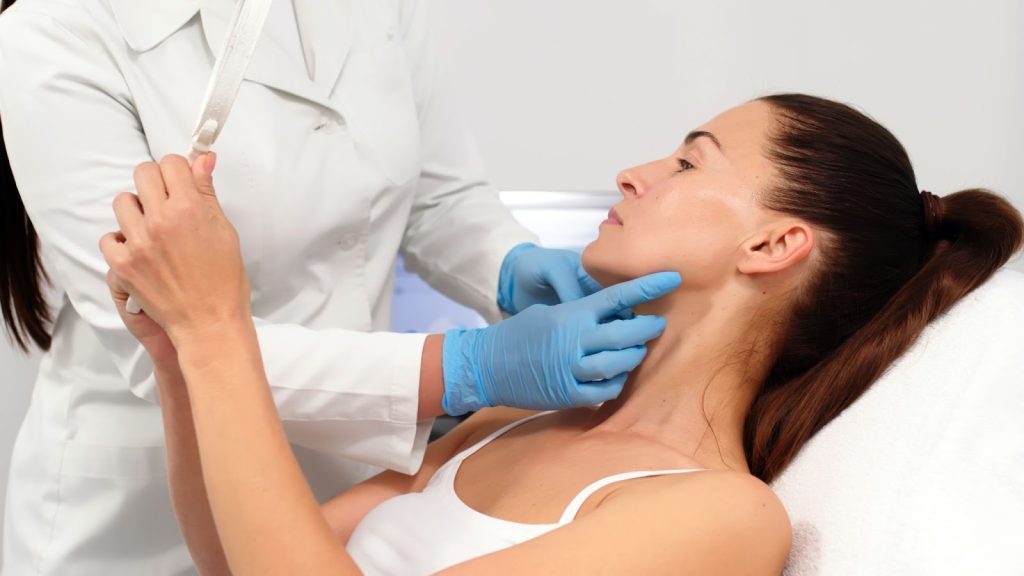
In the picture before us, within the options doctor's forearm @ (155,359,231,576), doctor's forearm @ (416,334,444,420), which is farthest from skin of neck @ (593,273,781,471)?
doctor's forearm @ (155,359,231,576)

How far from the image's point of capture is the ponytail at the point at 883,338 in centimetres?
128

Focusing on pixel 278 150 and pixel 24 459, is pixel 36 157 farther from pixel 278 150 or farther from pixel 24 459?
pixel 24 459

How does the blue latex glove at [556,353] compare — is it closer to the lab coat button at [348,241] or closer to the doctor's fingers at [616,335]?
the doctor's fingers at [616,335]

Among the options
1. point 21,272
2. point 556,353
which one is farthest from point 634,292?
point 21,272

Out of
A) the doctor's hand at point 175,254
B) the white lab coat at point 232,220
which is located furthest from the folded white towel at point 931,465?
the doctor's hand at point 175,254

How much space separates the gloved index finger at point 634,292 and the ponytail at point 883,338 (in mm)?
225

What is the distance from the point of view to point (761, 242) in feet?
4.14

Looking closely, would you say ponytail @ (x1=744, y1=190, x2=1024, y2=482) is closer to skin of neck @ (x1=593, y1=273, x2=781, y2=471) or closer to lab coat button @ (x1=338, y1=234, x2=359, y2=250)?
skin of neck @ (x1=593, y1=273, x2=781, y2=471)

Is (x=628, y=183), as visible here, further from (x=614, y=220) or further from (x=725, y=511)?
(x=725, y=511)

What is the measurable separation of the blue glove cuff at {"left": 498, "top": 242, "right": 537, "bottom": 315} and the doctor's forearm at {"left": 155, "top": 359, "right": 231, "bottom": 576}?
2.00ft

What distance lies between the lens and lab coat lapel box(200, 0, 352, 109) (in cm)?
137

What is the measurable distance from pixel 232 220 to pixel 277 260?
0.09 meters

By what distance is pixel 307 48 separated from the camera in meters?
1.49

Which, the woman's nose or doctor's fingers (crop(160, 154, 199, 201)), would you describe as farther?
the woman's nose
